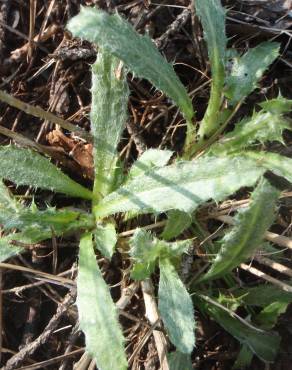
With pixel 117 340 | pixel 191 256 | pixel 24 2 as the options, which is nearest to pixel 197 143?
pixel 191 256

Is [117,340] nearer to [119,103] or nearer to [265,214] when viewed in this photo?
[265,214]

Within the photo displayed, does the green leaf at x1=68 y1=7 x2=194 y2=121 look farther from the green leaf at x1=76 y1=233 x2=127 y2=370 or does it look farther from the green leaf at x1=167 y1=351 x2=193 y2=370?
the green leaf at x1=167 y1=351 x2=193 y2=370

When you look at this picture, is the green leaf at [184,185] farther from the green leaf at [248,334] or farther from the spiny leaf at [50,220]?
the green leaf at [248,334]

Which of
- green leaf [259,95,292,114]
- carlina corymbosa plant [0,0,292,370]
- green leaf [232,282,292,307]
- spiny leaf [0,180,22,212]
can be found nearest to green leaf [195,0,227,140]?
carlina corymbosa plant [0,0,292,370]

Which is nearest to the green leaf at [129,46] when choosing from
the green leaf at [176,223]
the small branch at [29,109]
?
the small branch at [29,109]

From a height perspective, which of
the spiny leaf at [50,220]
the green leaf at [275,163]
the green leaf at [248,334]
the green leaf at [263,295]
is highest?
the green leaf at [275,163]

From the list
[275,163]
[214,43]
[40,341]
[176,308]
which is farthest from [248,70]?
[40,341]
